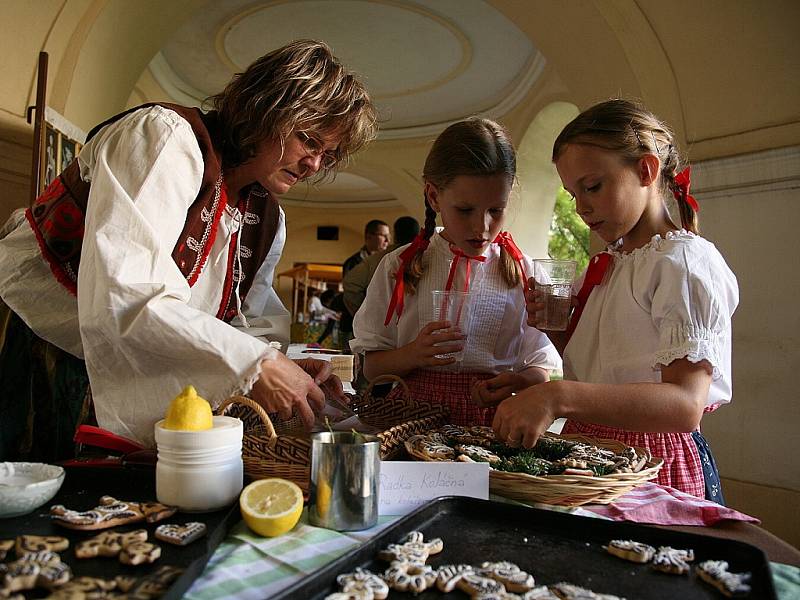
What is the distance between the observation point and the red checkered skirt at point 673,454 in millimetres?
1451

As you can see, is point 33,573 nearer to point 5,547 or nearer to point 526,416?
point 5,547

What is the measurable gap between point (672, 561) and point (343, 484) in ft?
1.43

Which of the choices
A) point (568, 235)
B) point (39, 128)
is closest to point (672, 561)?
point (39, 128)

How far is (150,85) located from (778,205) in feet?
19.8

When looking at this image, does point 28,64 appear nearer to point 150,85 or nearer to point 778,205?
point 150,85

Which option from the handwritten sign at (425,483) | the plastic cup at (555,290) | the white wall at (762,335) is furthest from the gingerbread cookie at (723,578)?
the white wall at (762,335)

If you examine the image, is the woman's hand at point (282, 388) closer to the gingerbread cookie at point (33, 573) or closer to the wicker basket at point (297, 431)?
the wicker basket at point (297, 431)

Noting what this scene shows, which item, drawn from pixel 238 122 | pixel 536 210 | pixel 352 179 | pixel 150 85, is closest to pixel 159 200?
pixel 238 122

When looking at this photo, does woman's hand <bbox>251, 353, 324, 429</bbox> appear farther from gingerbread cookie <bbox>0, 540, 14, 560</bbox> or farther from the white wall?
the white wall

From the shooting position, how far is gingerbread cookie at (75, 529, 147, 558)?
76cm

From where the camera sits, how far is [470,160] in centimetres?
179

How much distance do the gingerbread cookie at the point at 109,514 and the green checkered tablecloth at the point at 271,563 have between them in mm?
102

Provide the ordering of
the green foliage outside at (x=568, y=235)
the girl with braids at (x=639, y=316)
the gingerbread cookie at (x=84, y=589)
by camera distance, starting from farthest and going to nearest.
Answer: the green foliage outside at (x=568, y=235), the girl with braids at (x=639, y=316), the gingerbread cookie at (x=84, y=589)

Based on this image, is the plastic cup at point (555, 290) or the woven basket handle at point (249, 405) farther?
the plastic cup at point (555, 290)
